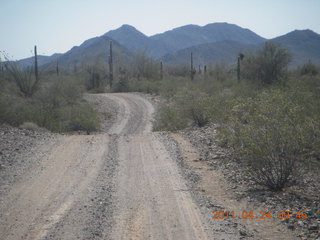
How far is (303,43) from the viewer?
14212 cm

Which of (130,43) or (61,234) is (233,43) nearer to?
(130,43)

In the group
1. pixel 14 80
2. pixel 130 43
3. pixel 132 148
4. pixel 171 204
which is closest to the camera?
pixel 171 204

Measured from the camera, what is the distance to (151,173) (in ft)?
28.9

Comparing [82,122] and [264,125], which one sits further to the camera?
[82,122]

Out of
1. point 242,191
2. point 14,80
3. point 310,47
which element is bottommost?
point 242,191

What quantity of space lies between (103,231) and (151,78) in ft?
157

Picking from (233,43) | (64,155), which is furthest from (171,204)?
(233,43)

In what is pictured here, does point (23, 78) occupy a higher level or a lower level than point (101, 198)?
higher

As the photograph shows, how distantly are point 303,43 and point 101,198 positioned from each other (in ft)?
498
